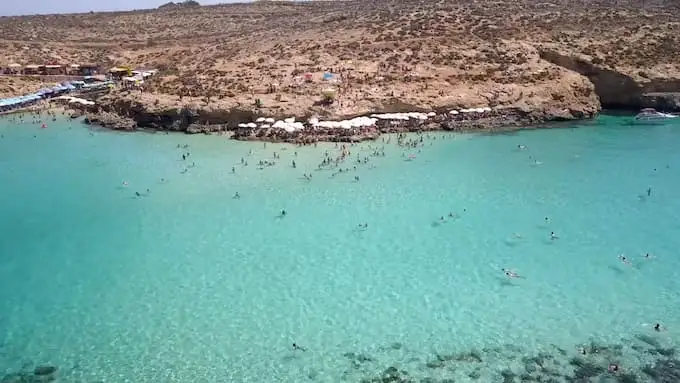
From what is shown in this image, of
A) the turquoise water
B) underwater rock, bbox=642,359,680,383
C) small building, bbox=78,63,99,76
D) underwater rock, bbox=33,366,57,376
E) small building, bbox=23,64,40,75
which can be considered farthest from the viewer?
small building, bbox=78,63,99,76

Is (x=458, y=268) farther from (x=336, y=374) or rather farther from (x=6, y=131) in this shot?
(x=6, y=131)

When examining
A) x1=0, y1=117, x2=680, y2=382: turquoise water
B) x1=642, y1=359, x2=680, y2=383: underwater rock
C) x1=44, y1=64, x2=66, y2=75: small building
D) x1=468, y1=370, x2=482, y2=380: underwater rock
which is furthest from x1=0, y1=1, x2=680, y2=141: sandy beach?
x1=642, y1=359, x2=680, y2=383: underwater rock

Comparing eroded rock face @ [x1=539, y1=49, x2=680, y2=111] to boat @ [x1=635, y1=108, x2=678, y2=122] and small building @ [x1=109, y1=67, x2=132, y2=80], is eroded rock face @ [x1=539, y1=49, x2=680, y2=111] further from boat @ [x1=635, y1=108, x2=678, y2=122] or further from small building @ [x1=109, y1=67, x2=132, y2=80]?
small building @ [x1=109, y1=67, x2=132, y2=80]

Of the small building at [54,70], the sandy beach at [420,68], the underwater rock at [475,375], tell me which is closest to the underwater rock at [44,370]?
the underwater rock at [475,375]

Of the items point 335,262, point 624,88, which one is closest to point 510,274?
point 335,262

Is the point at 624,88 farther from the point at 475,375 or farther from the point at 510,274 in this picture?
the point at 475,375

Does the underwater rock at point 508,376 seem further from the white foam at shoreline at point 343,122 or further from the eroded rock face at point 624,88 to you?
the eroded rock face at point 624,88
